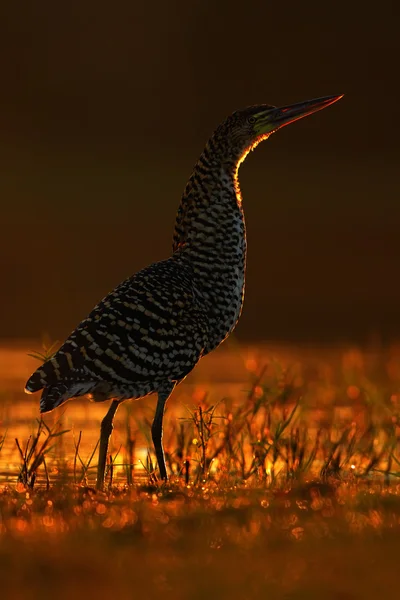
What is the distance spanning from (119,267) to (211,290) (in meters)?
17.1

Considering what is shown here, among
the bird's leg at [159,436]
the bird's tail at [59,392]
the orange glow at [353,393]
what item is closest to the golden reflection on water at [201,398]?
the orange glow at [353,393]

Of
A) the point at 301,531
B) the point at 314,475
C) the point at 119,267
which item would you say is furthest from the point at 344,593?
the point at 119,267

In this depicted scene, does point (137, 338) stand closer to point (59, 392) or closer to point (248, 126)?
point (59, 392)

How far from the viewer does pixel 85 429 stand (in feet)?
32.1

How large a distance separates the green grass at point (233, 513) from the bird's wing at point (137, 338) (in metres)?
0.42

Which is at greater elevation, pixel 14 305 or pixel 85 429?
pixel 14 305

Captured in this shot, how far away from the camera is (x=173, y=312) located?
7.74m

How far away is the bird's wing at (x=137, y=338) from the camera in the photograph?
740 cm

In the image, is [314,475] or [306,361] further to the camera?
[306,361]

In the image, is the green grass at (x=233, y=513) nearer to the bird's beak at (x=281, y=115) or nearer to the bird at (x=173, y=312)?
the bird at (x=173, y=312)

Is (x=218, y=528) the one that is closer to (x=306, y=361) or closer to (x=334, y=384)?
(x=334, y=384)

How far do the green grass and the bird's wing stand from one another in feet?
1.38

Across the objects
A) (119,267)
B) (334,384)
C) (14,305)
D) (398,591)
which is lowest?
(398,591)

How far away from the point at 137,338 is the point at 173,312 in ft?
0.86
